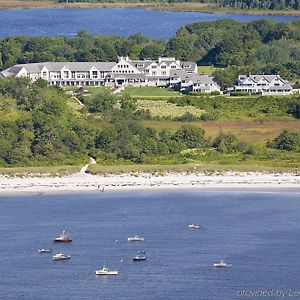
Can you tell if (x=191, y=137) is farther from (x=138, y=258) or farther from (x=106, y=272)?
(x=106, y=272)

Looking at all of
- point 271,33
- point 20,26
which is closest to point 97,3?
point 20,26

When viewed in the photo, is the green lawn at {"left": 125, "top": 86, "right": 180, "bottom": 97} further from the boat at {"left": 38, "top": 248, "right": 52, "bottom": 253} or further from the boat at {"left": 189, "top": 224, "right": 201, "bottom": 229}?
the boat at {"left": 38, "top": 248, "right": 52, "bottom": 253}

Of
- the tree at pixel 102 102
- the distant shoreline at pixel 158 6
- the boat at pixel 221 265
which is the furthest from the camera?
the distant shoreline at pixel 158 6

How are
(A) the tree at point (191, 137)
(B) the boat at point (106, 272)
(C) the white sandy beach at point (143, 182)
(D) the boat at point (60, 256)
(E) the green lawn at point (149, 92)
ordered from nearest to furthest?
1. (B) the boat at point (106, 272)
2. (D) the boat at point (60, 256)
3. (C) the white sandy beach at point (143, 182)
4. (A) the tree at point (191, 137)
5. (E) the green lawn at point (149, 92)

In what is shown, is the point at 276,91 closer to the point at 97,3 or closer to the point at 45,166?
the point at 45,166

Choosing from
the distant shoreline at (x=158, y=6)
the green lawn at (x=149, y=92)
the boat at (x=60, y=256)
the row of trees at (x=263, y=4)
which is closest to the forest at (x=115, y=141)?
the green lawn at (x=149, y=92)

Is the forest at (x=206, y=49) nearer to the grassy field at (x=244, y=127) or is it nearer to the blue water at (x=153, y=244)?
the grassy field at (x=244, y=127)
